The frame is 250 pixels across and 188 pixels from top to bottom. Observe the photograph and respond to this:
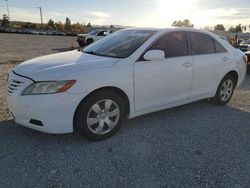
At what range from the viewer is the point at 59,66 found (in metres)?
3.50

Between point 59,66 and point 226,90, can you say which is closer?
point 59,66

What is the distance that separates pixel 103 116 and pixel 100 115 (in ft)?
0.18

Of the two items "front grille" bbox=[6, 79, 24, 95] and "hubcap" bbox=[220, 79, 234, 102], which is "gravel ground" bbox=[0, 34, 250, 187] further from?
"hubcap" bbox=[220, 79, 234, 102]

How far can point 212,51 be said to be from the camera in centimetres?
500

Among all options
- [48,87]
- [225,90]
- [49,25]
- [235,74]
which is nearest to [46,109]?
[48,87]

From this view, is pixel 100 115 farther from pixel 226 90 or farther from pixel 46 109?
pixel 226 90

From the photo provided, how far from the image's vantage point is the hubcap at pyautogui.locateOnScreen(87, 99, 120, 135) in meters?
3.55

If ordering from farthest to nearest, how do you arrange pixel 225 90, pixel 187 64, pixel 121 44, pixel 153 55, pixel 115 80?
pixel 225 90 → pixel 187 64 → pixel 121 44 → pixel 153 55 → pixel 115 80

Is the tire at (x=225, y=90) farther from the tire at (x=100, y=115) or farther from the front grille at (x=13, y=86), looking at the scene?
the front grille at (x=13, y=86)

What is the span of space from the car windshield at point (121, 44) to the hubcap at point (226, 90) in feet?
7.02

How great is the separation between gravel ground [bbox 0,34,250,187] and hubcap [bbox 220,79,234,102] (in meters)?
0.97

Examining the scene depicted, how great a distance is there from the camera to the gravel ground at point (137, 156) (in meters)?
2.83

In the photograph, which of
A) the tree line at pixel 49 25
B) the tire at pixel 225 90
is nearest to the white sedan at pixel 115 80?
the tire at pixel 225 90

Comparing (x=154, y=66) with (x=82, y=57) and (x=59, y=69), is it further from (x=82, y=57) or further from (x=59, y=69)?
(x=59, y=69)
